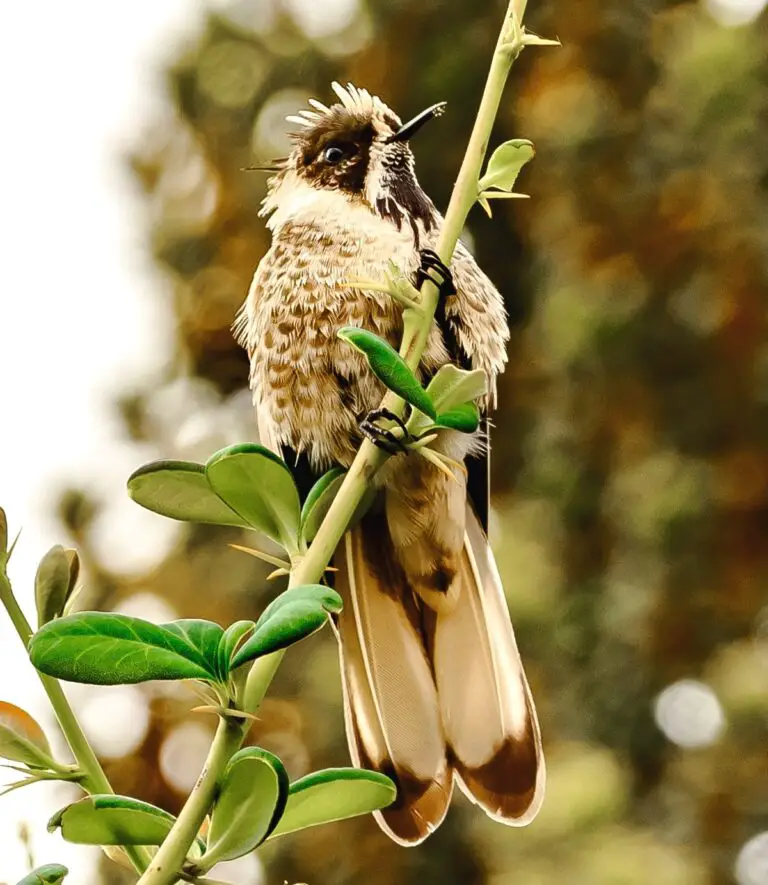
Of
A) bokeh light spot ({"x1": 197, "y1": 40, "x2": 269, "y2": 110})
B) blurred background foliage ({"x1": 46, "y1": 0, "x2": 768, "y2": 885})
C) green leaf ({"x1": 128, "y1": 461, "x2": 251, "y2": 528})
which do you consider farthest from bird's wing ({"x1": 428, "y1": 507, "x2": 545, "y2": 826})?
bokeh light spot ({"x1": 197, "y1": 40, "x2": 269, "y2": 110})

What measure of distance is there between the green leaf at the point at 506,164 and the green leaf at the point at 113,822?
0.34m

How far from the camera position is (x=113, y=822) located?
530mm

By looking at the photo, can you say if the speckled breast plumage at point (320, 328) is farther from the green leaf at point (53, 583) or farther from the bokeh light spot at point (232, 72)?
the bokeh light spot at point (232, 72)

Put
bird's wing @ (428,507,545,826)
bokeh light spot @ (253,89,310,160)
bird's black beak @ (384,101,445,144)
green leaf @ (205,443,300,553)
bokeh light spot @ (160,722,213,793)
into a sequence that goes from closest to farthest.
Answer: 1. green leaf @ (205,443,300,553)
2. bird's black beak @ (384,101,445,144)
3. bird's wing @ (428,507,545,826)
4. bokeh light spot @ (253,89,310,160)
5. bokeh light spot @ (160,722,213,793)

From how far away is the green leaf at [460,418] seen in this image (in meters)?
0.58

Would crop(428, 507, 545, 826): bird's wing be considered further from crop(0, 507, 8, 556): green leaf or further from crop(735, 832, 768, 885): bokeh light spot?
crop(735, 832, 768, 885): bokeh light spot

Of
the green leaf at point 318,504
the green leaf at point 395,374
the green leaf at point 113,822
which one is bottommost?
the green leaf at point 113,822

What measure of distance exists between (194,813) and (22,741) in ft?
0.42

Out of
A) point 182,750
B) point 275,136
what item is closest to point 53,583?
point 275,136

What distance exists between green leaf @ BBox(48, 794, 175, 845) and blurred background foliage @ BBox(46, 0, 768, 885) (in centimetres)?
202

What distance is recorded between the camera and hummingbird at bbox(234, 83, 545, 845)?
3.88 ft

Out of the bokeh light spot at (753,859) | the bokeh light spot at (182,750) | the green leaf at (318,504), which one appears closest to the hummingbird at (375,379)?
the green leaf at (318,504)

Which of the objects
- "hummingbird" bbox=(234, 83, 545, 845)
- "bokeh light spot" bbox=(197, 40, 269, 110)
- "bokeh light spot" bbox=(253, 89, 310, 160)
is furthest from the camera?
"bokeh light spot" bbox=(197, 40, 269, 110)

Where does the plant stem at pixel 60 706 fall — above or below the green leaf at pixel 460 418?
below
